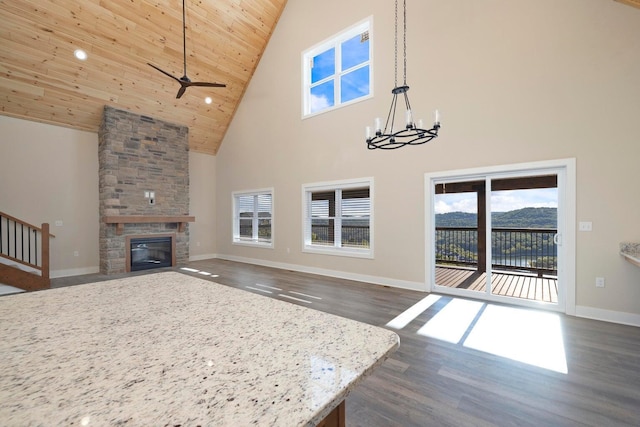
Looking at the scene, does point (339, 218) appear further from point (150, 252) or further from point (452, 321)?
point (150, 252)

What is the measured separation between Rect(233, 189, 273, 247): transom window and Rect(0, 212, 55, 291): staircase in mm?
3906

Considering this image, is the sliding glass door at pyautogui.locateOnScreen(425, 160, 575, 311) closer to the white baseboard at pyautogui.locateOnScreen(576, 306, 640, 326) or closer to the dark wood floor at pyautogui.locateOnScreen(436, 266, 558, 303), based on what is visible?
the dark wood floor at pyautogui.locateOnScreen(436, 266, 558, 303)

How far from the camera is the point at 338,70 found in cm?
590

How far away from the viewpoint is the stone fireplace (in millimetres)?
6160

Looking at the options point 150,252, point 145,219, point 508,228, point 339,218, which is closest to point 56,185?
point 145,219

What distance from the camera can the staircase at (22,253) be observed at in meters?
4.58

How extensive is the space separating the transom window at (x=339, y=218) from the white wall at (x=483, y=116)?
220 millimetres

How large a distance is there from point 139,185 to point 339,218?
186 inches

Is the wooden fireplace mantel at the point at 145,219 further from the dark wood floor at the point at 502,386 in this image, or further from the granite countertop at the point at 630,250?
the granite countertop at the point at 630,250

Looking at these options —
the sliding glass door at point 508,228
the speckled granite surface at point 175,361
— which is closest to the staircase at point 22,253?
the speckled granite surface at point 175,361

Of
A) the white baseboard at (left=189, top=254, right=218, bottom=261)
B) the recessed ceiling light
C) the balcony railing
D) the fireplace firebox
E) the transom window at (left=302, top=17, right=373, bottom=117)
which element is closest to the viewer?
the balcony railing

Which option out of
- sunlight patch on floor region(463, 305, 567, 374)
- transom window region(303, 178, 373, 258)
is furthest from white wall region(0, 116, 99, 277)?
sunlight patch on floor region(463, 305, 567, 374)

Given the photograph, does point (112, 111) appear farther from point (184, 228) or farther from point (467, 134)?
point (467, 134)

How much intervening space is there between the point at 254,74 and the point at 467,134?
5.52m
